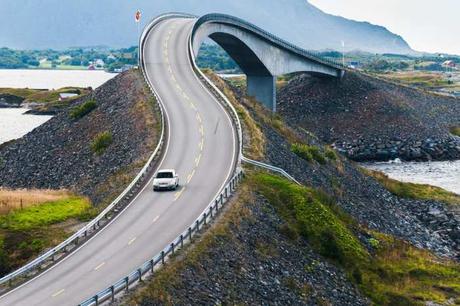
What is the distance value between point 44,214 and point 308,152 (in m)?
30.9

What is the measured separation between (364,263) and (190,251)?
1227 centimetres

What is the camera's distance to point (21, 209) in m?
38.5

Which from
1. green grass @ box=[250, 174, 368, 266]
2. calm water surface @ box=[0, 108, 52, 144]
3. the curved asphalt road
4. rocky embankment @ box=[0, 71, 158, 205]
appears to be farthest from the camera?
calm water surface @ box=[0, 108, 52, 144]

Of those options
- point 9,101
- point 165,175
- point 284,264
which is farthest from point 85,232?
point 9,101

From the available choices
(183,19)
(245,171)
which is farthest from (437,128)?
(245,171)

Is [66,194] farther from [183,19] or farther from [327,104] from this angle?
[327,104]

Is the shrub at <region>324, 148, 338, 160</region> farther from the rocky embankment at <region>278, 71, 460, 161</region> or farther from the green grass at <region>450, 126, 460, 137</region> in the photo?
the green grass at <region>450, 126, 460, 137</region>

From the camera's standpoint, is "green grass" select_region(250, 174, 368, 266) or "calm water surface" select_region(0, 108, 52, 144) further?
"calm water surface" select_region(0, 108, 52, 144)

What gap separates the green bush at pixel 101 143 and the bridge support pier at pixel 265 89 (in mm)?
55890

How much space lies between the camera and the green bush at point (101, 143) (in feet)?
185

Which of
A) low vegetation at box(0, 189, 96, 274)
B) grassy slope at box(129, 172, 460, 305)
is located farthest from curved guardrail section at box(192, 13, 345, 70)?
low vegetation at box(0, 189, 96, 274)

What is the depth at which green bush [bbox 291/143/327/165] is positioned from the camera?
62.2m

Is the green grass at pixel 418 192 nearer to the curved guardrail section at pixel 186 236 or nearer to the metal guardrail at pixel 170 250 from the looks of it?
the curved guardrail section at pixel 186 236

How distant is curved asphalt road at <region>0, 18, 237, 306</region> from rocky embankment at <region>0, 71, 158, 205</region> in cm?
217
